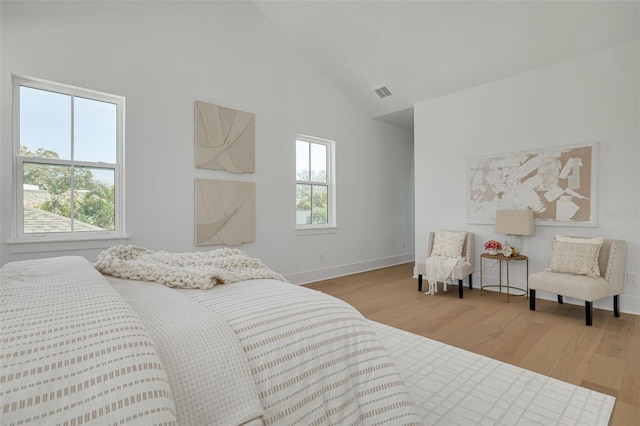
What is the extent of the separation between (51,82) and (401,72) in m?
4.04

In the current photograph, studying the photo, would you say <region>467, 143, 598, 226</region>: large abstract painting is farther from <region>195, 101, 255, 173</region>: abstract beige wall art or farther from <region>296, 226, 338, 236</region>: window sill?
<region>195, 101, 255, 173</region>: abstract beige wall art

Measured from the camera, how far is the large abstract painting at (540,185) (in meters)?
3.48

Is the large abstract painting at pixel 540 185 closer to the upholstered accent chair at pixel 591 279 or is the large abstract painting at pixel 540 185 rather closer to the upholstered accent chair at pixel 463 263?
the upholstered accent chair at pixel 463 263

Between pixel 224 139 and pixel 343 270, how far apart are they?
9.10 feet

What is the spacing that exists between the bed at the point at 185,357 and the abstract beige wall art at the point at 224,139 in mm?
2532

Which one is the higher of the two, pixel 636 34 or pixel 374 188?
pixel 636 34

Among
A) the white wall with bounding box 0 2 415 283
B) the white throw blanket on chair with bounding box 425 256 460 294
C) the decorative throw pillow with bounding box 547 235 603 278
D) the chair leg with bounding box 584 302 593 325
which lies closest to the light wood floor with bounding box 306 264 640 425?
the chair leg with bounding box 584 302 593 325

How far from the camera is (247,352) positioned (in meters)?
0.87

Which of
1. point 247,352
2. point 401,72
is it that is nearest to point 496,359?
point 247,352

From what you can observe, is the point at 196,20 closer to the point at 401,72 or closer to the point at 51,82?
the point at 51,82

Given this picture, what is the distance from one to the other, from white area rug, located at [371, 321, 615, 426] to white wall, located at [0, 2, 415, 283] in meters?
2.64

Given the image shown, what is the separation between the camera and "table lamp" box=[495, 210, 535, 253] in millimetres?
3594

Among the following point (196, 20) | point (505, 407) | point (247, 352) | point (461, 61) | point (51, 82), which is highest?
point (196, 20)

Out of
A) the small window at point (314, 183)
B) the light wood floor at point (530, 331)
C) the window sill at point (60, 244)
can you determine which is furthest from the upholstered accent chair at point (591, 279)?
the window sill at point (60, 244)
